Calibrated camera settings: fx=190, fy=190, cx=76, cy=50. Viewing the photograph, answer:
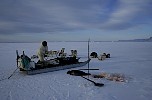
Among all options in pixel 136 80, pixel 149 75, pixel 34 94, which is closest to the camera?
pixel 34 94

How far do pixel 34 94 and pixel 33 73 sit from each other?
353 cm

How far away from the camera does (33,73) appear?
34.7 feet

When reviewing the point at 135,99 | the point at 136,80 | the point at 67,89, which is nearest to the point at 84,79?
the point at 67,89

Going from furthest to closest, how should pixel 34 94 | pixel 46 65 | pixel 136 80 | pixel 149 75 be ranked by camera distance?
pixel 46 65 → pixel 149 75 → pixel 136 80 → pixel 34 94

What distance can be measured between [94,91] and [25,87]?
2964 mm

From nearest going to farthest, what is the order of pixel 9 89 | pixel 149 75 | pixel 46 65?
1. pixel 9 89
2. pixel 149 75
3. pixel 46 65

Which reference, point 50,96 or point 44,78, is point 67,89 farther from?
point 44,78

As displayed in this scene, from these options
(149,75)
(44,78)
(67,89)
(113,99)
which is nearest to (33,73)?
(44,78)

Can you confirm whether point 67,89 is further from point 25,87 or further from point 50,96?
point 25,87

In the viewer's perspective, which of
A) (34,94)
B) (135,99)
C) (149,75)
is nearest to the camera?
(135,99)

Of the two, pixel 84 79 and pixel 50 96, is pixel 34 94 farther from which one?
pixel 84 79

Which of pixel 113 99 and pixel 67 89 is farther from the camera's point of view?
pixel 67 89

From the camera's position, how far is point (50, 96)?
6.94m

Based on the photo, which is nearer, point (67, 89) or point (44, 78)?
point (67, 89)
